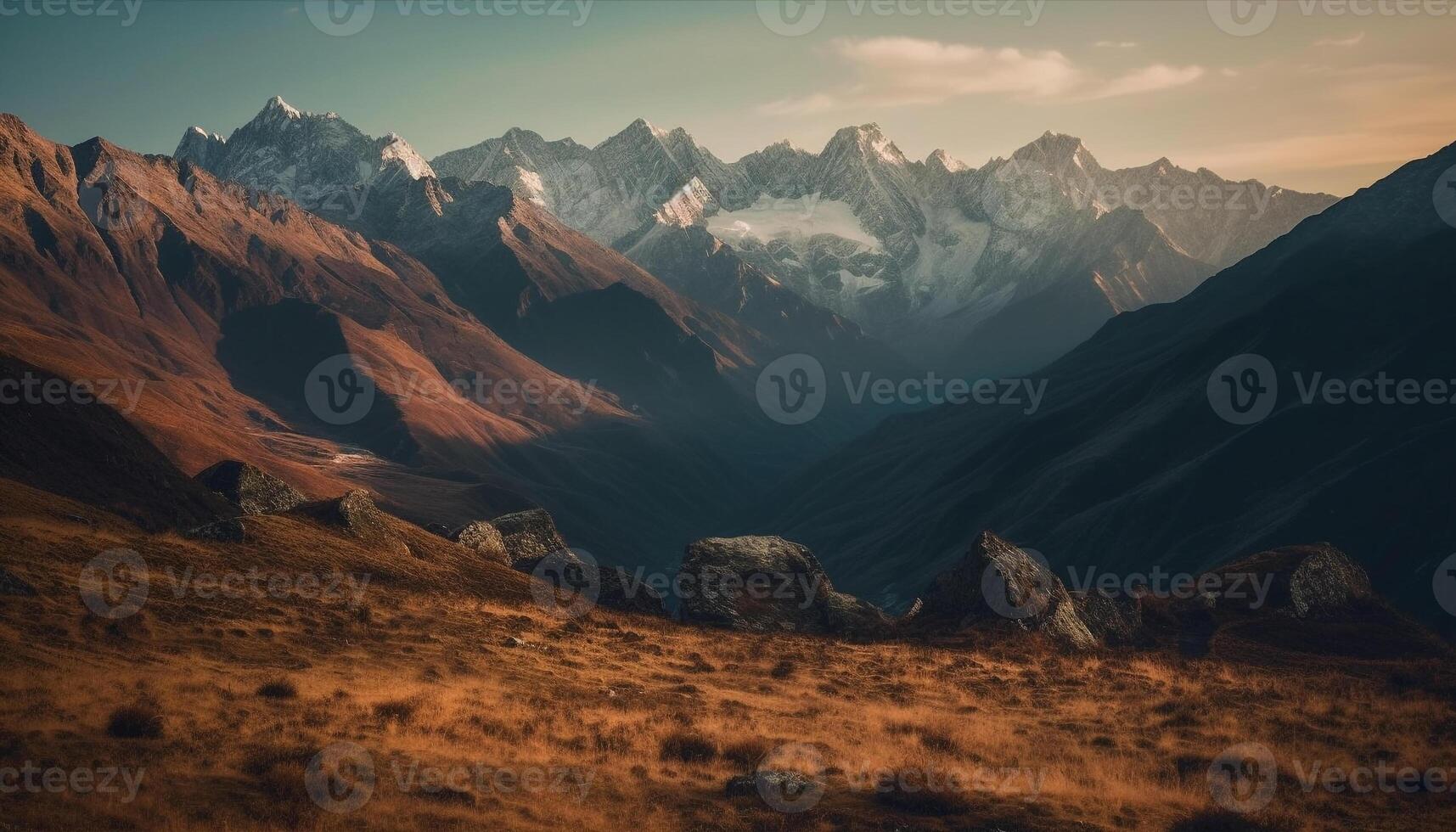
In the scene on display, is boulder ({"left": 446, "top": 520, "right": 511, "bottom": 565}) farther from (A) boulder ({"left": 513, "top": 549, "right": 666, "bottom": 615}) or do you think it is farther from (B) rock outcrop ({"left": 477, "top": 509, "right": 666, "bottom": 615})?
(A) boulder ({"left": 513, "top": 549, "right": 666, "bottom": 615})

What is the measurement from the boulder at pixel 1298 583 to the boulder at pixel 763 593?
21477 millimetres

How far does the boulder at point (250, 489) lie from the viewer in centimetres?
6744

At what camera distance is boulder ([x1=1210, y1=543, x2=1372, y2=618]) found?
57.9m

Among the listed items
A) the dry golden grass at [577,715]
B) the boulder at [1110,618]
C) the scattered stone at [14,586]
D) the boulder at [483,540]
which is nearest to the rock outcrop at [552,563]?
the boulder at [483,540]

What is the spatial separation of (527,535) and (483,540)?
5.25m

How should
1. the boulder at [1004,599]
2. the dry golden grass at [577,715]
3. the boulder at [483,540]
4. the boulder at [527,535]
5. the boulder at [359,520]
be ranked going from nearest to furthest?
the dry golden grass at [577,715], the boulder at [359,520], the boulder at [1004,599], the boulder at [483,540], the boulder at [527,535]

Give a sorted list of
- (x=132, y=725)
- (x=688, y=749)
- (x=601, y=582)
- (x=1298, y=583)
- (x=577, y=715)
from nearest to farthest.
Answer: (x=132, y=725) → (x=688, y=749) → (x=577, y=715) → (x=601, y=582) → (x=1298, y=583)

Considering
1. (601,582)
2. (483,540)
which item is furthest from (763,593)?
(483,540)

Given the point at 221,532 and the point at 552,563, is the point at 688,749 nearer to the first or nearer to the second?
the point at 221,532

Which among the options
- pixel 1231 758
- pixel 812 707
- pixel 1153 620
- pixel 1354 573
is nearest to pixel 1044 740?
pixel 1231 758

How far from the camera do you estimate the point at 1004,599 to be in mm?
54656

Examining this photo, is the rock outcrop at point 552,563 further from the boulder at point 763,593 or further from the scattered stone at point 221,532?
the scattered stone at point 221,532

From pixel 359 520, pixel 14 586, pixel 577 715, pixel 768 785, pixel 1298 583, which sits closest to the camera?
pixel 768 785

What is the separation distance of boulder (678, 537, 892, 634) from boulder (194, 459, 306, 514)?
28.9 meters
